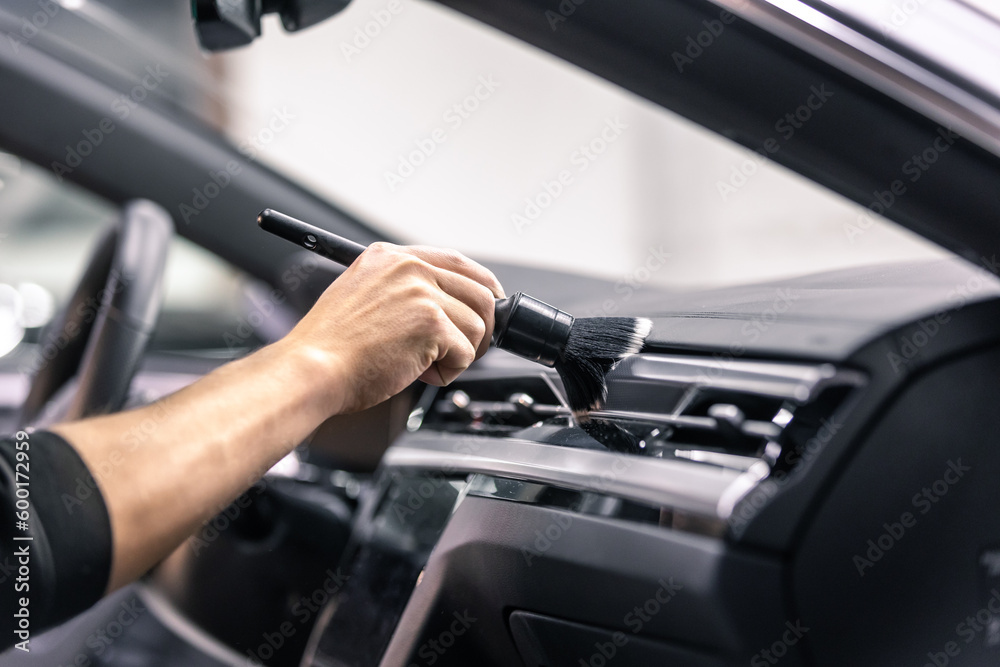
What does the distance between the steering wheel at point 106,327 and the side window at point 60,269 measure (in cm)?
39

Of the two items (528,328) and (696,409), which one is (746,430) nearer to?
(696,409)

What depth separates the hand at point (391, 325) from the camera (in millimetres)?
592

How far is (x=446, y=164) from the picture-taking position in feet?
7.43

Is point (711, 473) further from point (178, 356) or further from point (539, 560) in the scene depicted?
point (178, 356)

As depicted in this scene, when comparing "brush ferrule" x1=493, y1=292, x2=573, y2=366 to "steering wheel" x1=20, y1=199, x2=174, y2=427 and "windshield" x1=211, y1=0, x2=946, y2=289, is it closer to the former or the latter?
"windshield" x1=211, y1=0, x2=946, y2=289

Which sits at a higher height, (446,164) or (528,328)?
(528,328)

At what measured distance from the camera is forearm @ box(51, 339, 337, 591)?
499 millimetres

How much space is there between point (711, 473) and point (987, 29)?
15.6 inches

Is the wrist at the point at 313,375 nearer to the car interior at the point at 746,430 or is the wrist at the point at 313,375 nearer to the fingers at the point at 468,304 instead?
the fingers at the point at 468,304

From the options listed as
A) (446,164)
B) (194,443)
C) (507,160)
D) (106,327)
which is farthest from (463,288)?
(507,160)

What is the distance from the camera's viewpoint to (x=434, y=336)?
0.60 metres

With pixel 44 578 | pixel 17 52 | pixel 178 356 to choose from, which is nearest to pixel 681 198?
pixel 178 356

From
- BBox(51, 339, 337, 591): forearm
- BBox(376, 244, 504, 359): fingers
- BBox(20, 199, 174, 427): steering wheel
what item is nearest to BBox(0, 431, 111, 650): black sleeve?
BBox(51, 339, 337, 591): forearm

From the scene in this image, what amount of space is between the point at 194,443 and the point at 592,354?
0.32 meters
